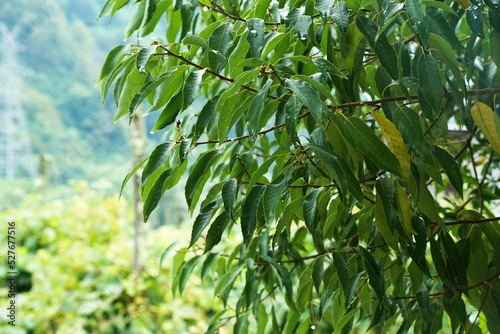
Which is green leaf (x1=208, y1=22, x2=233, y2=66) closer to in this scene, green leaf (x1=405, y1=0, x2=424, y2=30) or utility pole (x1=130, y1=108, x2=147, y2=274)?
green leaf (x1=405, y1=0, x2=424, y2=30)

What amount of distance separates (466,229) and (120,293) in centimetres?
215

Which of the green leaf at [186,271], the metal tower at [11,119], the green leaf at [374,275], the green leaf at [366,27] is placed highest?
the green leaf at [366,27]

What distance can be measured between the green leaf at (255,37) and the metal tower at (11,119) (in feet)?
13.5

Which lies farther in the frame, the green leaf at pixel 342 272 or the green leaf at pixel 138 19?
the green leaf at pixel 138 19

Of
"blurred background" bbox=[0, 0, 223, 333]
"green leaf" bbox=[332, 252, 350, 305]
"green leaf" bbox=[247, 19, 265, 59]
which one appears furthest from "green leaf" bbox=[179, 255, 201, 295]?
"green leaf" bbox=[247, 19, 265, 59]

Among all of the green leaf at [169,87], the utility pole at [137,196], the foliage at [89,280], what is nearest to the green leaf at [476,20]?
the green leaf at [169,87]

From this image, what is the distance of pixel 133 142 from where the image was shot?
2.58 metres

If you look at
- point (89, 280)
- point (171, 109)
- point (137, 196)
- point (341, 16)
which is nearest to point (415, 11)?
point (341, 16)

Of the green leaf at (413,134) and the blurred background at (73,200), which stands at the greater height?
the green leaf at (413,134)

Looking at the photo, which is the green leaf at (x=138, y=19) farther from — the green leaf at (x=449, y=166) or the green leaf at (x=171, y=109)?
the green leaf at (x=449, y=166)

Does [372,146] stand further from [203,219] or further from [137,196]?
[137,196]

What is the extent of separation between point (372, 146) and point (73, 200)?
282 cm

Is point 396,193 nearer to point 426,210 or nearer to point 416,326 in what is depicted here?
point 426,210

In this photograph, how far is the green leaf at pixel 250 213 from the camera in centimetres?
49
